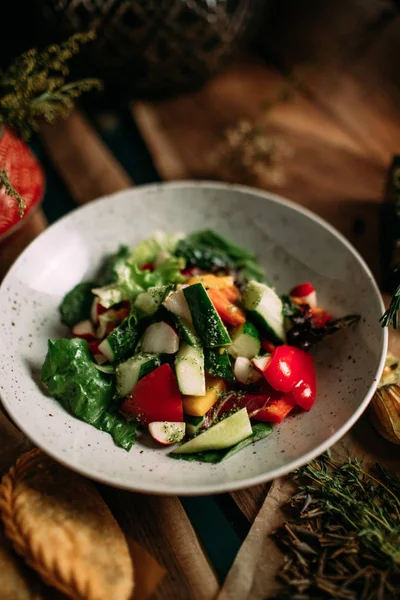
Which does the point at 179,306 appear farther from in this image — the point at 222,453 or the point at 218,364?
the point at 222,453

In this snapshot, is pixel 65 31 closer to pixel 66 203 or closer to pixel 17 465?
pixel 66 203

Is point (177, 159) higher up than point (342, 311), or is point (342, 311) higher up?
point (177, 159)

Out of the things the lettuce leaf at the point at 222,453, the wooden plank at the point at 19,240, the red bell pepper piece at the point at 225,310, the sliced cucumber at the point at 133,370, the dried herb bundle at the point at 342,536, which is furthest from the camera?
the wooden plank at the point at 19,240

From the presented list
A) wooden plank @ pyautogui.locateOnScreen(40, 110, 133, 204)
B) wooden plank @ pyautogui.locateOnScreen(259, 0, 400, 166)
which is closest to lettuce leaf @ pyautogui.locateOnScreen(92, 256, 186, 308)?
wooden plank @ pyautogui.locateOnScreen(40, 110, 133, 204)

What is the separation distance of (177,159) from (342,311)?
1.69 metres

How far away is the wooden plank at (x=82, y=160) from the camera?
11.5 ft

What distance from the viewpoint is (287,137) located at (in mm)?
3885

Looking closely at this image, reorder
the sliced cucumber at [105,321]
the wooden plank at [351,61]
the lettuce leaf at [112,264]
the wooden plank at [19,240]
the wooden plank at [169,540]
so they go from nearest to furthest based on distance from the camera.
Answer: the wooden plank at [169,540], the sliced cucumber at [105,321], the lettuce leaf at [112,264], the wooden plank at [19,240], the wooden plank at [351,61]

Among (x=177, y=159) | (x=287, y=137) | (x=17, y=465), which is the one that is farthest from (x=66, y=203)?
(x=17, y=465)

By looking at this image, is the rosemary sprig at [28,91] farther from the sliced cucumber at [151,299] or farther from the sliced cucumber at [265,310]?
the sliced cucumber at [265,310]

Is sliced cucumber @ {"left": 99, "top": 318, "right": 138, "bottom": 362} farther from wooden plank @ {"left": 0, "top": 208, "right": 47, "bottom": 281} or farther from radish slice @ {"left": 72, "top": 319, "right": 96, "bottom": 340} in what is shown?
wooden plank @ {"left": 0, "top": 208, "right": 47, "bottom": 281}

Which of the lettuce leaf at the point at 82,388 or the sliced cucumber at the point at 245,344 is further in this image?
the sliced cucumber at the point at 245,344

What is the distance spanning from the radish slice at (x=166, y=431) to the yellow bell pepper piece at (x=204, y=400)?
7 cm

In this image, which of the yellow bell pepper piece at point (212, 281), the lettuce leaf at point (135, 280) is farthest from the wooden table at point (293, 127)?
the yellow bell pepper piece at point (212, 281)
